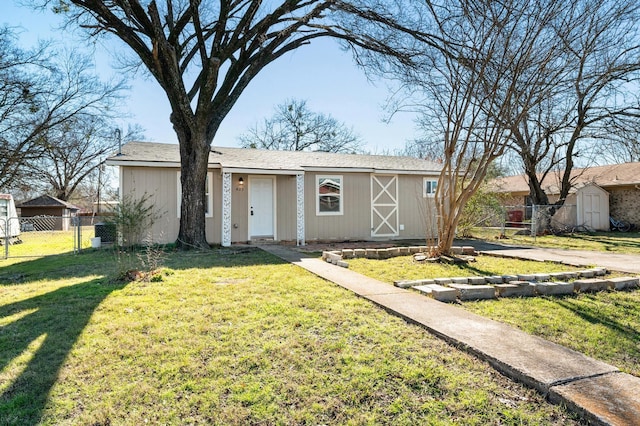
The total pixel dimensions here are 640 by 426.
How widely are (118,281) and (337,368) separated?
4.20 meters

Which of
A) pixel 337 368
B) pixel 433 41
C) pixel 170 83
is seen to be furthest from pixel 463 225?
pixel 337 368

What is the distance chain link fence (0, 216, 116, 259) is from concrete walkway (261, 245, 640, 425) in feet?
20.7

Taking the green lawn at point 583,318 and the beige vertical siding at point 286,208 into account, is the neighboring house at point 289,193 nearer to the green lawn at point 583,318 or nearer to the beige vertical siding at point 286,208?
the beige vertical siding at point 286,208

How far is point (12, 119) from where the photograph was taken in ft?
39.8

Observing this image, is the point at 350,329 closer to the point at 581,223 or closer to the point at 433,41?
the point at 433,41

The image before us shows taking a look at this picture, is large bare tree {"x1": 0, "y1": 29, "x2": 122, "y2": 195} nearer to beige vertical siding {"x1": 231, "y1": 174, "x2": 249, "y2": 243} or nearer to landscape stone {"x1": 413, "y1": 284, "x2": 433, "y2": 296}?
beige vertical siding {"x1": 231, "y1": 174, "x2": 249, "y2": 243}

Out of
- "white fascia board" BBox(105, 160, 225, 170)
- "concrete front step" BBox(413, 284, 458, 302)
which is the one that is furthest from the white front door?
"concrete front step" BBox(413, 284, 458, 302)

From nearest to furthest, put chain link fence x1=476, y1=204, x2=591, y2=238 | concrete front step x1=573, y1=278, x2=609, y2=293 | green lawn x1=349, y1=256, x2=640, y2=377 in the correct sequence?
green lawn x1=349, y1=256, x2=640, y2=377 → concrete front step x1=573, y1=278, x2=609, y2=293 → chain link fence x1=476, y1=204, x2=591, y2=238

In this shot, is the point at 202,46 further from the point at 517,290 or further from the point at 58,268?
the point at 517,290

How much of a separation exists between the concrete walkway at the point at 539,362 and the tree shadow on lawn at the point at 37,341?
2826mm

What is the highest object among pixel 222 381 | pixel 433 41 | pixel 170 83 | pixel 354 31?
pixel 354 31

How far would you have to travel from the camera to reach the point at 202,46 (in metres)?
9.52

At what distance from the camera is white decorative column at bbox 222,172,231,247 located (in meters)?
10.1

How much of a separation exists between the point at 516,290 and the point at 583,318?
3.06 feet
